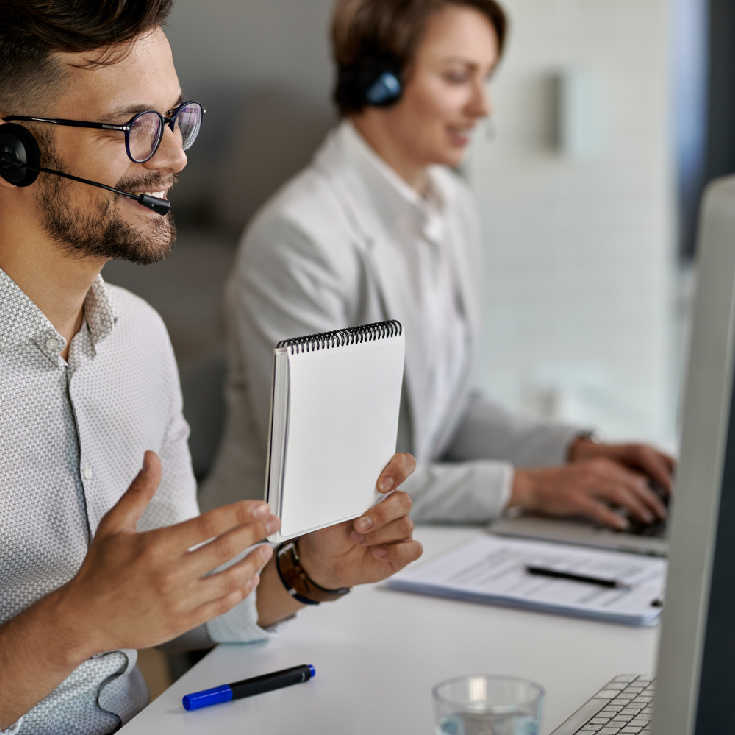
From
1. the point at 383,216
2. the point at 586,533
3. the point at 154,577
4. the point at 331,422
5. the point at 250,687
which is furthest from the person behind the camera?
the point at 383,216

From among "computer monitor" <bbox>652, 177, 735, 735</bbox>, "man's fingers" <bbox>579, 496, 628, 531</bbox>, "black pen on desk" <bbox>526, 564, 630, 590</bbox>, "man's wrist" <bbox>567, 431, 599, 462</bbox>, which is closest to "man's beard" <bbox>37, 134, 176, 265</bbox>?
"computer monitor" <bbox>652, 177, 735, 735</bbox>

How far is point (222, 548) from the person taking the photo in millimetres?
714

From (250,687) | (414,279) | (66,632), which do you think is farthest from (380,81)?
(66,632)

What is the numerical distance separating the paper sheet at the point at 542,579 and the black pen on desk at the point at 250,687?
0.90 ft

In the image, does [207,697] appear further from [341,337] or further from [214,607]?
[341,337]

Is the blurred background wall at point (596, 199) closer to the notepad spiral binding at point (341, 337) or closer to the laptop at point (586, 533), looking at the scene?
the laptop at point (586, 533)

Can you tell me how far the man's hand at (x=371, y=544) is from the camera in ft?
3.02

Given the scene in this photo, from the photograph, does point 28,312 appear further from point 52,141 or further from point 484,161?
point 484,161

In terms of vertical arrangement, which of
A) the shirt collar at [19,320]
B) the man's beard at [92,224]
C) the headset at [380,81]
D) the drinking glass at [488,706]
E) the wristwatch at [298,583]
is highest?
the headset at [380,81]

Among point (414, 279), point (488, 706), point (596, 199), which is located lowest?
point (488, 706)

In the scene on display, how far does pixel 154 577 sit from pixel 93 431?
0.31m

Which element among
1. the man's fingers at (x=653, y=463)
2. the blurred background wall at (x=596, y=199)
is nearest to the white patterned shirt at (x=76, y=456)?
the man's fingers at (x=653, y=463)

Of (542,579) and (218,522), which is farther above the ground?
(218,522)

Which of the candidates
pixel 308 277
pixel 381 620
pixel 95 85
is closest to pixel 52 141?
pixel 95 85
